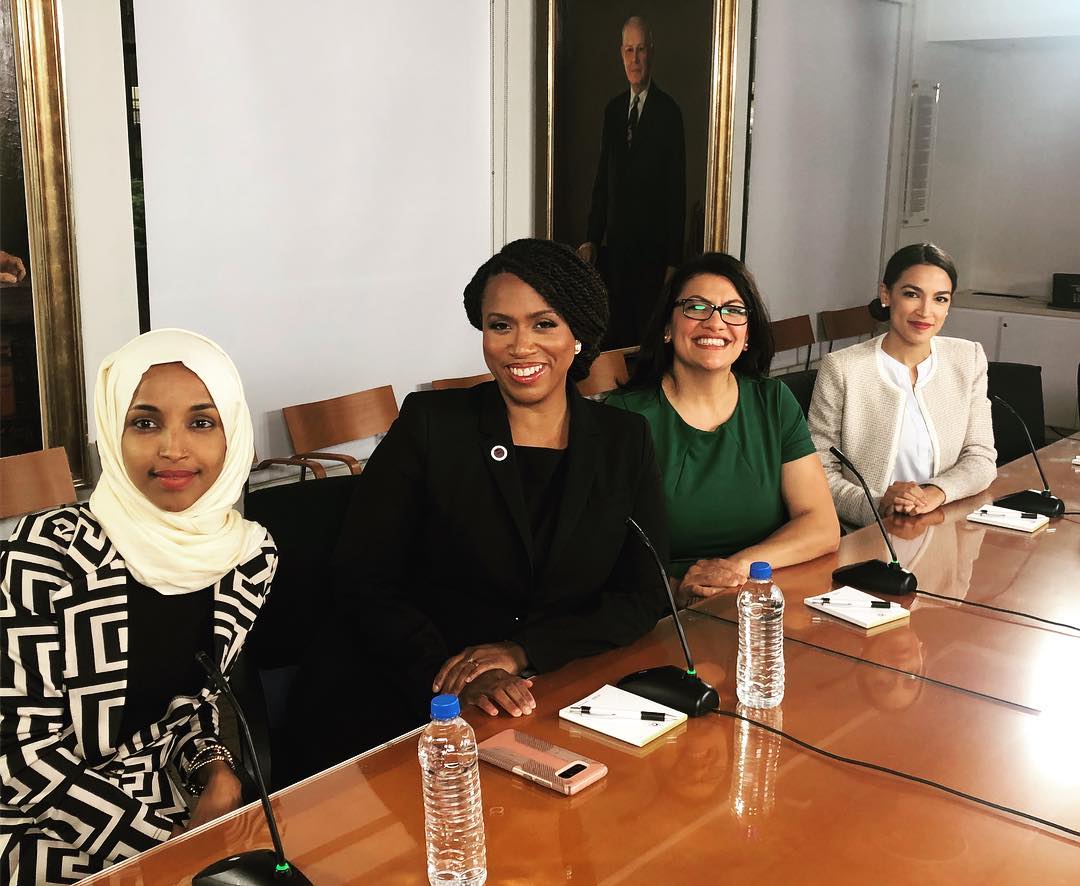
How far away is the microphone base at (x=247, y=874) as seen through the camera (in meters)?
1.22

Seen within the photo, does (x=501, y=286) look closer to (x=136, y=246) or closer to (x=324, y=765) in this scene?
(x=324, y=765)

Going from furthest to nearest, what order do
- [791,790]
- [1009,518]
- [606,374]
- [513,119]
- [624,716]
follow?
[606,374], [513,119], [1009,518], [624,716], [791,790]

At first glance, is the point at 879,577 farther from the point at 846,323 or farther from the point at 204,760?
the point at 846,323

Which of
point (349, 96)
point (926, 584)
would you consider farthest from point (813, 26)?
point (926, 584)

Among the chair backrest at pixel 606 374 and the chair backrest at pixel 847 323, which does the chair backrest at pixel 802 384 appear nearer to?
the chair backrest at pixel 606 374

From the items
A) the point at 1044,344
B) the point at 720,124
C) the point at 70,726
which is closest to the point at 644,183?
the point at 720,124

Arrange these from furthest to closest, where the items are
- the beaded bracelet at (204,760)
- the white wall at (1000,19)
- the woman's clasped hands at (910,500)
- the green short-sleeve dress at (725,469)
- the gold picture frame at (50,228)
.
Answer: the white wall at (1000,19), the gold picture frame at (50,228), the woman's clasped hands at (910,500), the green short-sleeve dress at (725,469), the beaded bracelet at (204,760)

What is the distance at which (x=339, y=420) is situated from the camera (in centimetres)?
395

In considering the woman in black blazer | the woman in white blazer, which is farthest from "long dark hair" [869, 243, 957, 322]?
the woman in black blazer

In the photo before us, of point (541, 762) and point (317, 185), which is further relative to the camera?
point (317, 185)

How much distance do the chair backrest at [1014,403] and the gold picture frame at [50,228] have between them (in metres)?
3.19

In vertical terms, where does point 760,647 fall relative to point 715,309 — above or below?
below

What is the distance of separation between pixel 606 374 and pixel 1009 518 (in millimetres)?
2424

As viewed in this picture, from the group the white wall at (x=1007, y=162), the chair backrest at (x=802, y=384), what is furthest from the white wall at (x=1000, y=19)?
the chair backrest at (x=802, y=384)
